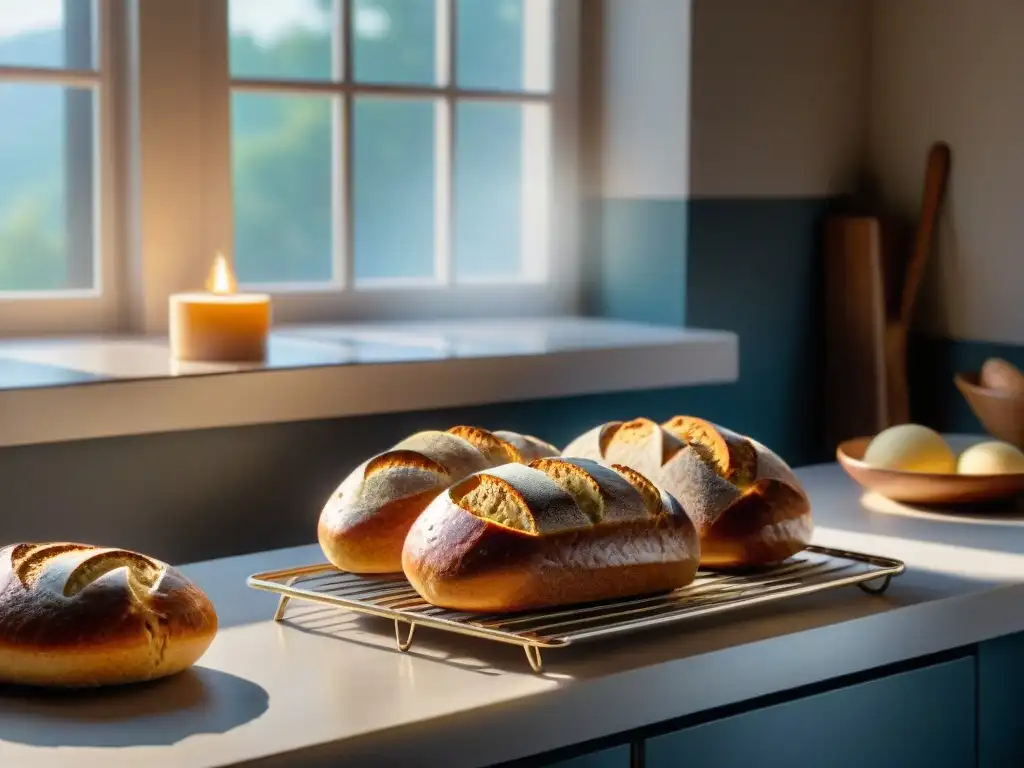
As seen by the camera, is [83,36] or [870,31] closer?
[83,36]

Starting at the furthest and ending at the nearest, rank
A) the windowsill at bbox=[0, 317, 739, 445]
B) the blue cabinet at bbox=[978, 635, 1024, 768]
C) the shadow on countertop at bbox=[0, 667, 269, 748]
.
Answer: the windowsill at bbox=[0, 317, 739, 445], the blue cabinet at bbox=[978, 635, 1024, 768], the shadow on countertop at bbox=[0, 667, 269, 748]

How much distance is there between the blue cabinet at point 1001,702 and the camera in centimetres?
132

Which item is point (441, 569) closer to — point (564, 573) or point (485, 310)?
point (564, 573)

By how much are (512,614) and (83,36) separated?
1152 mm

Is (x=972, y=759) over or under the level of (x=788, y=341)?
under

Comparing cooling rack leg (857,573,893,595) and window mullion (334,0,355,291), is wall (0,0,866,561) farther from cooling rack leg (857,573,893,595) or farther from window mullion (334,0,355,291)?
cooling rack leg (857,573,893,595)

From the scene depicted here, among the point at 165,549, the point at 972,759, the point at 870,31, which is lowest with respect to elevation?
the point at 972,759

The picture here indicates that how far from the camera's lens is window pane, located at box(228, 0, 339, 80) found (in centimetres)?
204

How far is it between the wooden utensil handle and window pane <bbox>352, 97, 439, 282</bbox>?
0.73 metres

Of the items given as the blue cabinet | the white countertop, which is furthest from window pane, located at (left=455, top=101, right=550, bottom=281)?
the blue cabinet

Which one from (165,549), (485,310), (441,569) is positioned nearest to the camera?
(441,569)

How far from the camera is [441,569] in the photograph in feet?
3.58

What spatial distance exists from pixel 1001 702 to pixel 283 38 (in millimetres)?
1279

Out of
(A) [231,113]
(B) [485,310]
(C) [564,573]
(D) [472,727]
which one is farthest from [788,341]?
(D) [472,727]
